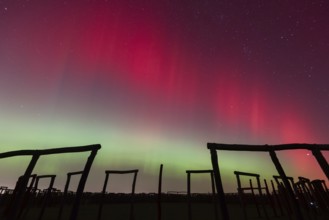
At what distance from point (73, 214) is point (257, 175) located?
1101cm

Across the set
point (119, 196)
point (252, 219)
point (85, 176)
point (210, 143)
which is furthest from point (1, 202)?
point (210, 143)

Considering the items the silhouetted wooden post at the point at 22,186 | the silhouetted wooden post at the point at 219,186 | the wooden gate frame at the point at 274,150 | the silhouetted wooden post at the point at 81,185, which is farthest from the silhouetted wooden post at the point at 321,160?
the silhouetted wooden post at the point at 22,186

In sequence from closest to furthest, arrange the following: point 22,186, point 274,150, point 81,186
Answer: point 274,150 → point 81,186 → point 22,186

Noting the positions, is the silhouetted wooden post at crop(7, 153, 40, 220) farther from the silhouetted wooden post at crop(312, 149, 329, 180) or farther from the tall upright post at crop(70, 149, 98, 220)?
the silhouetted wooden post at crop(312, 149, 329, 180)

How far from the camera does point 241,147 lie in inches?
195

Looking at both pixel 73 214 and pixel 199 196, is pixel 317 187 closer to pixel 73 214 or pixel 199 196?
pixel 73 214

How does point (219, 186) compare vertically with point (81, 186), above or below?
below

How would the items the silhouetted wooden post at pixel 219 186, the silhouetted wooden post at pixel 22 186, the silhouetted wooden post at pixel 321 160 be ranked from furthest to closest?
1. the silhouetted wooden post at pixel 22 186
2. the silhouetted wooden post at pixel 321 160
3. the silhouetted wooden post at pixel 219 186

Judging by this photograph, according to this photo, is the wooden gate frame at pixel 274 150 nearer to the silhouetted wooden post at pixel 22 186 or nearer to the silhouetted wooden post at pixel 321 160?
the silhouetted wooden post at pixel 321 160

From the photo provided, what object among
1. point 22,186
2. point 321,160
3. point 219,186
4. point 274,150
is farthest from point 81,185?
point 321,160

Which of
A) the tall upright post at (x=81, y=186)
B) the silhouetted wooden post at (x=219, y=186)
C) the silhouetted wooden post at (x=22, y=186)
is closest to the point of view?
the silhouetted wooden post at (x=219, y=186)

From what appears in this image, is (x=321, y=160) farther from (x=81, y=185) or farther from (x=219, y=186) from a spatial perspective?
(x=81, y=185)

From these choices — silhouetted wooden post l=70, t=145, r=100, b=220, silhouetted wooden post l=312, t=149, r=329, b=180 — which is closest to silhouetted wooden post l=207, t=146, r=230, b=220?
silhouetted wooden post l=312, t=149, r=329, b=180

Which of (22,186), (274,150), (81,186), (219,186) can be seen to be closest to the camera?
(219,186)
